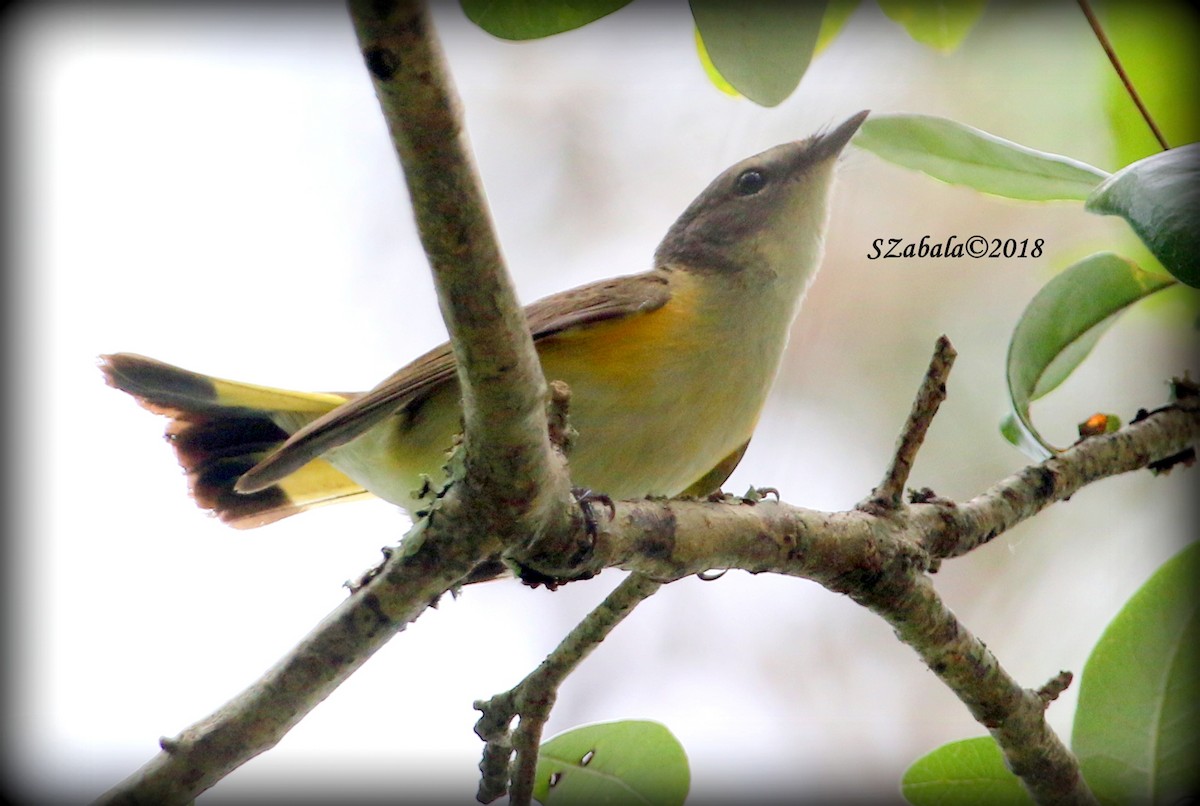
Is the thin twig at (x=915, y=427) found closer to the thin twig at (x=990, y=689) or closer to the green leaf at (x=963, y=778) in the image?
the thin twig at (x=990, y=689)

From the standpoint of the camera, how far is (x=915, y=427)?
1692 millimetres

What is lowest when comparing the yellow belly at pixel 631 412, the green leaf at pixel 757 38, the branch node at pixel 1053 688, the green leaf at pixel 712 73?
the branch node at pixel 1053 688

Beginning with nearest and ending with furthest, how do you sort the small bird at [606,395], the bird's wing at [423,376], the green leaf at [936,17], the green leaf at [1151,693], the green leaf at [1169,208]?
1. the green leaf at [1169,208]
2. the green leaf at [1151,693]
3. the green leaf at [936,17]
4. the bird's wing at [423,376]
5. the small bird at [606,395]

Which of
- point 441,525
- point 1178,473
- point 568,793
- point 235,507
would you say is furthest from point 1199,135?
point 235,507

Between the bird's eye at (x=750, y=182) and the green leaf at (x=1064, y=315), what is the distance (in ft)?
3.55

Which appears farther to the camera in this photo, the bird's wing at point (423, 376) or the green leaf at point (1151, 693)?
the bird's wing at point (423, 376)

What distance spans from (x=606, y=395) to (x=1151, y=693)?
3.65 feet

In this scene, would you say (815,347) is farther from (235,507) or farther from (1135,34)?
(235,507)

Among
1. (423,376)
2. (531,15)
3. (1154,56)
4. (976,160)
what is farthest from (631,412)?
(1154,56)

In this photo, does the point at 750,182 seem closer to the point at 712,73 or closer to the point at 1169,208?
the point at 712,73

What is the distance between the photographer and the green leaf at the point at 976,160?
1.76 meters

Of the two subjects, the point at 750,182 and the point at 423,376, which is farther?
the point at 750,182

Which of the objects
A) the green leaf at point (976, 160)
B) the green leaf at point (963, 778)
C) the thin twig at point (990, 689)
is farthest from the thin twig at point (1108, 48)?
the green leaf at point (963, 778)

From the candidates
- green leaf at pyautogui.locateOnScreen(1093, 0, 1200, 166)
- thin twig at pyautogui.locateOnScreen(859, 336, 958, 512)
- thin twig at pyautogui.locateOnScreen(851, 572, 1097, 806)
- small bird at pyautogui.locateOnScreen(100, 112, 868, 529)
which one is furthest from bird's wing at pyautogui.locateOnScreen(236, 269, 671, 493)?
green leaf at pyautogui.locateOnScreen(1093, 0, 1200, 166)
